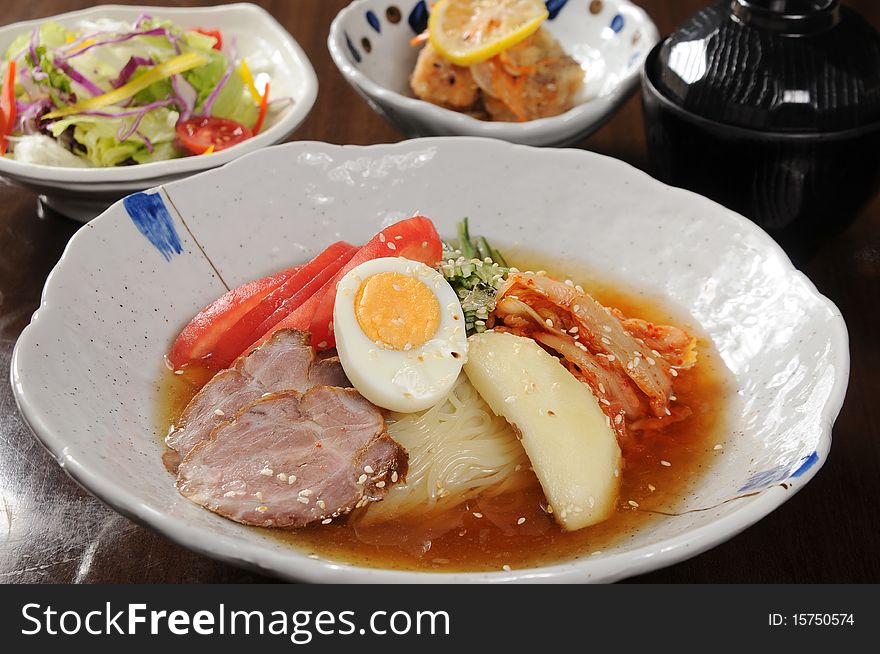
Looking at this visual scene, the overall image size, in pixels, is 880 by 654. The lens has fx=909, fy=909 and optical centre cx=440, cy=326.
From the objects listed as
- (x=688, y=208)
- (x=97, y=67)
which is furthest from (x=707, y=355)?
(x=97, y=67)

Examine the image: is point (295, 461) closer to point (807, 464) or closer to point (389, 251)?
point (389, 251)

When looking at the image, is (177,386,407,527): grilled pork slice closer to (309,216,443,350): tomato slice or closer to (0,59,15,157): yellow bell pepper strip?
(309,216,443,350): tomato slice

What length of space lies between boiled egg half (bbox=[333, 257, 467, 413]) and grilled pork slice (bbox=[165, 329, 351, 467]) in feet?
0.30

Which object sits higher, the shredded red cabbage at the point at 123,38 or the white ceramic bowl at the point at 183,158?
the shredded red cabbage at the point at 123,38

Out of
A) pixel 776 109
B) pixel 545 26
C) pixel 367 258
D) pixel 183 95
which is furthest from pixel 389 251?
pixel 545 26

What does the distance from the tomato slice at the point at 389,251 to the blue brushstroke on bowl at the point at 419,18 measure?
1528mm

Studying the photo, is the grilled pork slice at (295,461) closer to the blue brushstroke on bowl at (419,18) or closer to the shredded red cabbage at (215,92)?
the shredded red cabbage at (215,92)

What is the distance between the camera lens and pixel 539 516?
1.98 meters

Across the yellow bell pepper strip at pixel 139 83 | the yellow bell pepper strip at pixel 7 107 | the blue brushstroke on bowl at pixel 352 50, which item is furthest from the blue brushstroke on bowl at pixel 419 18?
the yellow bell pepper strip at pixel 7 107

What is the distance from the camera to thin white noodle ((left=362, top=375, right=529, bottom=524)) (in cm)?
210

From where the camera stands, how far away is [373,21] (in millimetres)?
3602

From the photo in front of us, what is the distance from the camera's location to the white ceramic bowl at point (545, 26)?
3.03m

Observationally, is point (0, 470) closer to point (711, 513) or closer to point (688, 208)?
point (711, 513)

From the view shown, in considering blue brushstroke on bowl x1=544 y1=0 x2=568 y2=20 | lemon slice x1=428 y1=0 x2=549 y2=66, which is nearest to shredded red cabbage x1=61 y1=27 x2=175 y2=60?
lemon slice x1=428 y1=0 x2=549 y2=66
